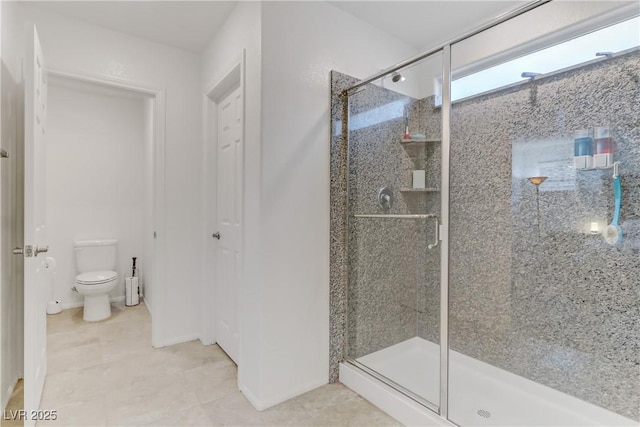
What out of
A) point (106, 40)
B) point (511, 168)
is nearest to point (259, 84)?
point (106, 40)

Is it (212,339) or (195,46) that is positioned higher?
Result: (195,46)

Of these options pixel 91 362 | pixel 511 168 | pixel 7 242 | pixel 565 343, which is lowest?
pixel 91 362

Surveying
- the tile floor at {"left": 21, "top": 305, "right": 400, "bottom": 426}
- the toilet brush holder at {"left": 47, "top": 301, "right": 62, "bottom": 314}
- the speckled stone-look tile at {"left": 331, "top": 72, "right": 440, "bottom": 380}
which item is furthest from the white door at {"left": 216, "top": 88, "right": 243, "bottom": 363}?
the toilet brush holder at {"left": 47, "top": 301, "right": 62, "bottom": 314}

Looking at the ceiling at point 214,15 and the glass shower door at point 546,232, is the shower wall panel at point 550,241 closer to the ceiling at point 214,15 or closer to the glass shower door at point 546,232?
the glass shower door at point 546,232

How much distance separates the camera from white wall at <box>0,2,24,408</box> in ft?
5.77

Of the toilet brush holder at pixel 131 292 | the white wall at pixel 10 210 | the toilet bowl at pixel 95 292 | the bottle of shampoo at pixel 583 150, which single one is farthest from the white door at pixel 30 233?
the bottle of shampoo at pixel 583 150

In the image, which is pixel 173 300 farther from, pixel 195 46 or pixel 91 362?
pixel 195 46

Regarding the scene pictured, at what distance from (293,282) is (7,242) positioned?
164 centimetres

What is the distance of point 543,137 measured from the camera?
6.47 ft

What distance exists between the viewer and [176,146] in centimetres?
268

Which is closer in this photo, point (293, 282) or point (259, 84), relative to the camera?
point (259, 84)

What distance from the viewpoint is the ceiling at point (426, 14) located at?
2129mm

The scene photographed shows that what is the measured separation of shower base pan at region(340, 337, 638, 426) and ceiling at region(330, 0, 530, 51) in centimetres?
220

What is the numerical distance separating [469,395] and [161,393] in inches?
72.6
